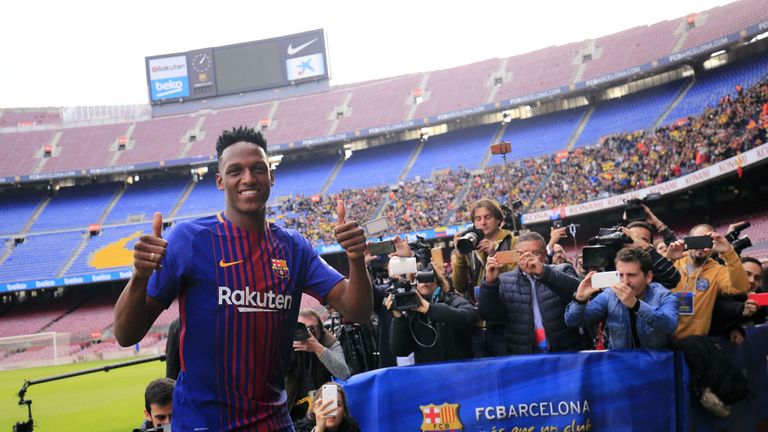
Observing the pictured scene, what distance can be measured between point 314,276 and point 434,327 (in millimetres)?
2884

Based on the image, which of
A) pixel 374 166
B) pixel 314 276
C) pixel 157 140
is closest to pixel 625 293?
pixel 314 276

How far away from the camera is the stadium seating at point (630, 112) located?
3678 centimetres

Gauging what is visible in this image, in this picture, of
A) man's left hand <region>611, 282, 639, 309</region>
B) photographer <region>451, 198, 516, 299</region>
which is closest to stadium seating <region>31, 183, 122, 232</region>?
photographer <region>451, 198, 516, 299</region>

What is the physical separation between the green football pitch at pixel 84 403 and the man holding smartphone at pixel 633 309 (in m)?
9.58

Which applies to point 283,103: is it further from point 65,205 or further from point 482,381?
point 482,381

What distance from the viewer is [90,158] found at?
49312 millimetres

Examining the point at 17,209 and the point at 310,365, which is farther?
the point at 17,209

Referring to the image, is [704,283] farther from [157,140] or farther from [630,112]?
[157,140]

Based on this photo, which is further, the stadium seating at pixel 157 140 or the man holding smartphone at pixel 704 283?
the stadium seating at pixel 157 140

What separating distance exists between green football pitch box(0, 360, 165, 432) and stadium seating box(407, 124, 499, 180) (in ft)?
80.8

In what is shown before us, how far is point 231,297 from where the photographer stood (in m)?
2.53

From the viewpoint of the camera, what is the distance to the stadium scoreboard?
180 ft

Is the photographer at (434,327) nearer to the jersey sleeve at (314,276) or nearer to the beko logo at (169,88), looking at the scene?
the jersey sleeve at (314,276)

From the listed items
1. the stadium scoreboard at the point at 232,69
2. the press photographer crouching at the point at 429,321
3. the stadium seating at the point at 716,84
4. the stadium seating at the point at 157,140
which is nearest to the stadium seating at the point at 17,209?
the stadium seating at the point at 157,140
